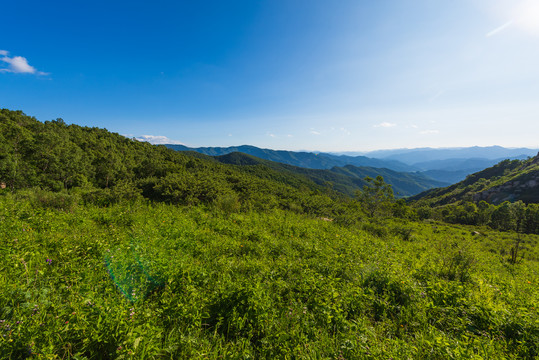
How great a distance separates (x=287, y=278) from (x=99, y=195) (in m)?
14.7

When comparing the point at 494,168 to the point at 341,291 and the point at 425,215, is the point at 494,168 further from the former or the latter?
the point at 341,291

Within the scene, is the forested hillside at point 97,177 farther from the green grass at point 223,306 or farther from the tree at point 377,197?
the tree at point 377,197

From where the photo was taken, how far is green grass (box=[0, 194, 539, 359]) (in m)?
2.67

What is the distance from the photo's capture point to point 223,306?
12.9ft

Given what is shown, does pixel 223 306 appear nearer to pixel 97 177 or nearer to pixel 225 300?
pixel 225 300

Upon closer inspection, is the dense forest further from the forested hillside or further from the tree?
the tree

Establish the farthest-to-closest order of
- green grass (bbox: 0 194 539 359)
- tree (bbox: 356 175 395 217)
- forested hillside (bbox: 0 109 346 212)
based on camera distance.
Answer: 1. tree (bbox: 356 175 395 217)
2. forested hillside (bbox: 0 109 346 212)
3. green grass (bbox: 0 194 539 359)

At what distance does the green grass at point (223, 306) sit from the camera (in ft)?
8.77

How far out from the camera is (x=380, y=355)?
299cm

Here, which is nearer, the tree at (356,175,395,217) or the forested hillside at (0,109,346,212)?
the forested hillside at (0,109,346,212)

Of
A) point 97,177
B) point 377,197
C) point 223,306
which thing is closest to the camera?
point 223,306

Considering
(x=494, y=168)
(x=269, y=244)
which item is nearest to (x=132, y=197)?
(x=269, y=244)

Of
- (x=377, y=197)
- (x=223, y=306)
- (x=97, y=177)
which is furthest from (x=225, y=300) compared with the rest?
(x=97, y=177)

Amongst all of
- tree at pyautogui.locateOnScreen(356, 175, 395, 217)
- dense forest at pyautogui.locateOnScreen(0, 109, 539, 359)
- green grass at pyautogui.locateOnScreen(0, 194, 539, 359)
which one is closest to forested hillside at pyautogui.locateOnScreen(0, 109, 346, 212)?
dense forest at pyautogui.locateOnScreen(0, 109, 539, 359)
